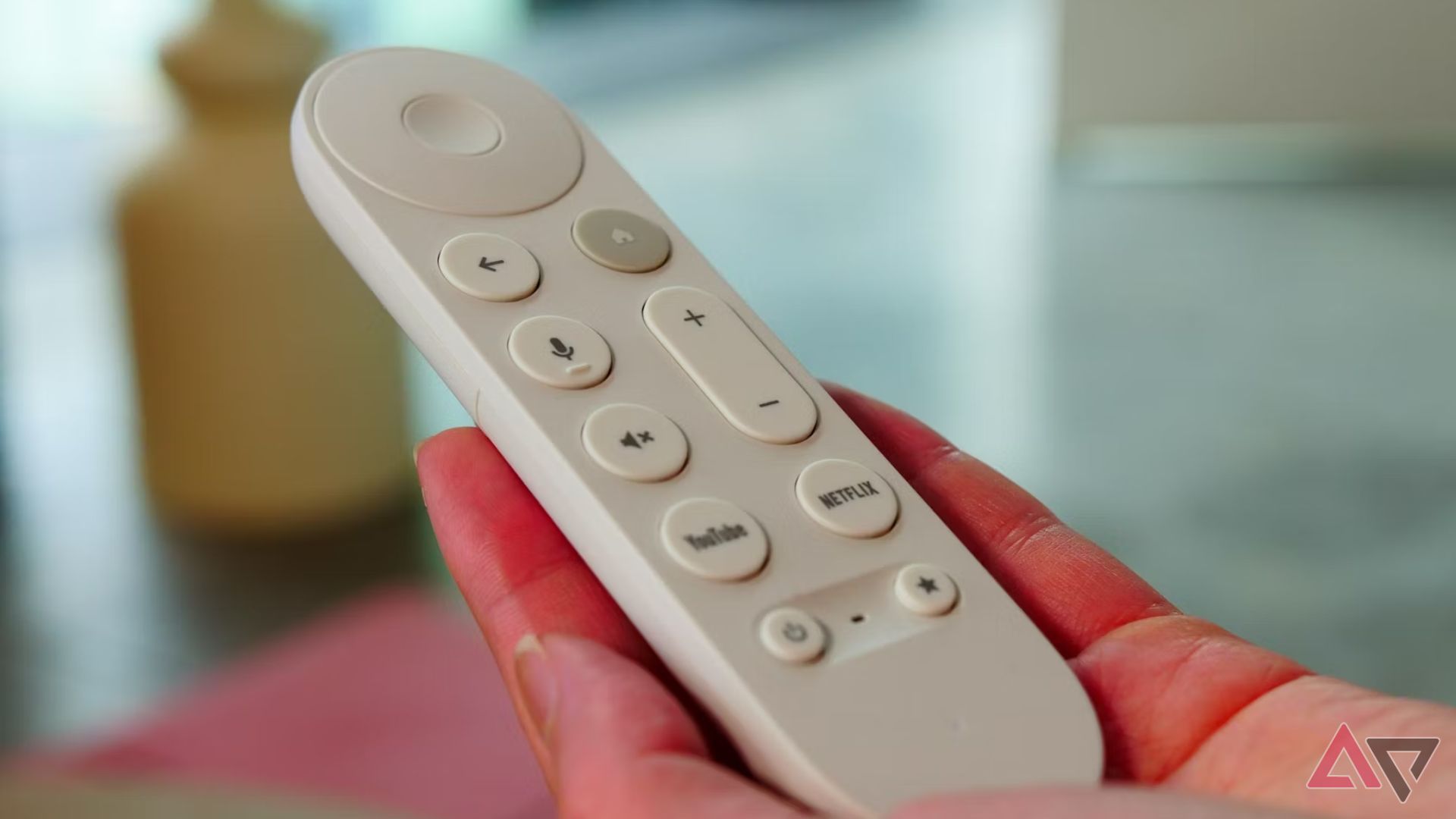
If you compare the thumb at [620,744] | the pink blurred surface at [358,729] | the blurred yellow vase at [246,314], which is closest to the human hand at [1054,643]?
the thumb at [620,744]

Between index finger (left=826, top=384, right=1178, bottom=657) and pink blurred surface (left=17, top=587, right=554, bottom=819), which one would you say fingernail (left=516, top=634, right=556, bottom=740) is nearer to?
index finger (left=826, top=384, right=1178, bottom=657)

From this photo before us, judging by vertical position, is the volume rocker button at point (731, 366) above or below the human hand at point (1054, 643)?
above

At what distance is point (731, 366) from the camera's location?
1.66ft

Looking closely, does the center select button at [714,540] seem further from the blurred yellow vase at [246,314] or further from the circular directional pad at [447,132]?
the blurred yellow vase at [246,314]

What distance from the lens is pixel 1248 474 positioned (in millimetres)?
1531

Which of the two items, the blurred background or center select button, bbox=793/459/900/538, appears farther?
the blurred background

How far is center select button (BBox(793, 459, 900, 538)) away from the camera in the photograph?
0.47 meters

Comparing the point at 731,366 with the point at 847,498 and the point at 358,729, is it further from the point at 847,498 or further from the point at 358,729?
the point at 358,729

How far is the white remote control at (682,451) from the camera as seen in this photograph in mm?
413

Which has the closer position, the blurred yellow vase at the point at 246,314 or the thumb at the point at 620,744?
the thumb at the point at 620,744

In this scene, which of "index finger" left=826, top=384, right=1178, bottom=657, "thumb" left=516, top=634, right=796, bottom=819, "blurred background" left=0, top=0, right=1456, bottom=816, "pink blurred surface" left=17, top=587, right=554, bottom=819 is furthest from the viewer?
"blurred background" left=0, top=0, right=1456, bottom=816

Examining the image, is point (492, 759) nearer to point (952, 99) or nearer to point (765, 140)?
point (765, 140)

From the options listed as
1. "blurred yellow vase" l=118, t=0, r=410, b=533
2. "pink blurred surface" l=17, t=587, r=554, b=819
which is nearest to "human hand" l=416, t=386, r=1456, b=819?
"pink blurred surface" l=17, t=587, r=554, b=819

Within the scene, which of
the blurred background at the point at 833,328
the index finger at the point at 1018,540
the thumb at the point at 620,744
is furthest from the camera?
the blurred background at the point at 833,328
